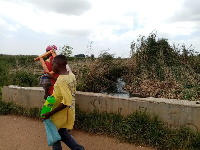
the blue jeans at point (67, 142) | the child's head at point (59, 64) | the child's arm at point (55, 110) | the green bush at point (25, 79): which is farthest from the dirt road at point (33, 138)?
the green bush at point (25, 79)

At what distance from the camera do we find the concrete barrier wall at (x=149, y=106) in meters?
3.36

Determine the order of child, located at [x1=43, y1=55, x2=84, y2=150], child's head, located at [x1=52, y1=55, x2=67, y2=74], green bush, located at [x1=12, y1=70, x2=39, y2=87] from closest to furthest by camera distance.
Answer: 1. child, located at [x1=43, y1=55, x2=84, y2=150]
2. child's head, located at [x1=52, y1=55, x2=67, y2=74]
3. green bush, located at [x1=12, y1=70, x2=39, y2=87]

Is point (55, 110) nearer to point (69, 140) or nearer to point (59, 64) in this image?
point (69, 140)

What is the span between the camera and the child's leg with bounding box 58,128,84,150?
257 cm

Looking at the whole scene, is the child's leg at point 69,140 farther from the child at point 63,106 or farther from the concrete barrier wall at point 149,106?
the concrete barrier wall at point 149,106

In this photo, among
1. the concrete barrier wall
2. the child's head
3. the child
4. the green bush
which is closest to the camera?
the child

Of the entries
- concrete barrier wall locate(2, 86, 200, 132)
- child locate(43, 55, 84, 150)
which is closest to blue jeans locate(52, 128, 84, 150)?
child locate(43, 55, 84, 150)

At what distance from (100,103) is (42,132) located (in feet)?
4.06

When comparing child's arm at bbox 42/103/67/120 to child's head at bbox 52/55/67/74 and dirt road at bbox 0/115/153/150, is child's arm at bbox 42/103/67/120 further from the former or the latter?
dirt road at bbox 0/115/153/150

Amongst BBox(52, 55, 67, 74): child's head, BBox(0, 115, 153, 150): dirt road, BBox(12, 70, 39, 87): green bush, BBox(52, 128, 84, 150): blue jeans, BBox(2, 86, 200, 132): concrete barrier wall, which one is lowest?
BBox(0, 115, 153, 150): dirt road

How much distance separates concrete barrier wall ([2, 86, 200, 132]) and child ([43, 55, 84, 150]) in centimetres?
135

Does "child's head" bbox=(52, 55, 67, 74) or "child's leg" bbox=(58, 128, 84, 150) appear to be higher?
"child's head" bbox=(52, 55, 67, 74)

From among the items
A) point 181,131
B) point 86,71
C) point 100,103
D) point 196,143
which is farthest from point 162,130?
point 86,71

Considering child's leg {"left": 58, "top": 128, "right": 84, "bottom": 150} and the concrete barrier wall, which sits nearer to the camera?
child's leg {"left": 58, "top": 128, "right": 84, "bottom": 150}
